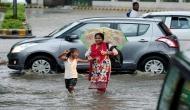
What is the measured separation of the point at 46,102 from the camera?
11.3 metres

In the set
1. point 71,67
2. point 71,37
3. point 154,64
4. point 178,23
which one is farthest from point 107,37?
point 178,23

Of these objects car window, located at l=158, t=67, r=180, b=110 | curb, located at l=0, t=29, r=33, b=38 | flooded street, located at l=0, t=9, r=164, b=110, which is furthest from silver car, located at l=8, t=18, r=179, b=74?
car window, located at l=158, t=67, r=180, b=110

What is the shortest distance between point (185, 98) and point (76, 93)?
9056 mm

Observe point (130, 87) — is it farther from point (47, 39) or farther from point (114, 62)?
point (47, 39)

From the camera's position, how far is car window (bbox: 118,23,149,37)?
1533cm

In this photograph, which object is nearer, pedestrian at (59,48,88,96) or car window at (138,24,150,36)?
pedestrian at (59,48,88,96)

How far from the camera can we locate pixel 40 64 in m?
15.1

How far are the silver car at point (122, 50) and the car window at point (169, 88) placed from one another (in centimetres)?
1124

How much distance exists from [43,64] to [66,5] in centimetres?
3734

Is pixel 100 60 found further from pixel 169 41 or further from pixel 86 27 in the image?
pixel 169 41

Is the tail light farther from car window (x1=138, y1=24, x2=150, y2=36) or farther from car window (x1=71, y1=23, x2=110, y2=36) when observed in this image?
car window (x1=71, y1=23, x2=110, y2=36)

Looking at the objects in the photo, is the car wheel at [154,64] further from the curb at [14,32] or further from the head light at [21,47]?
the curb at [14,32]

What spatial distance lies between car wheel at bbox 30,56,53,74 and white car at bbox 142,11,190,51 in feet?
15.2

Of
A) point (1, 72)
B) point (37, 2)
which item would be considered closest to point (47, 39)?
point (1, 72)
